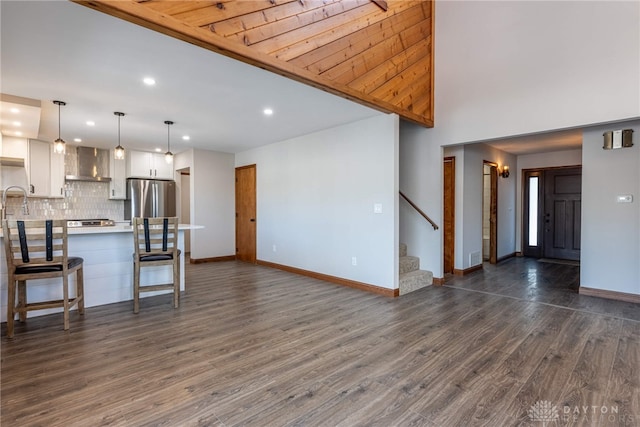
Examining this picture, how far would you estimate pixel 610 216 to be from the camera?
13.4 feet

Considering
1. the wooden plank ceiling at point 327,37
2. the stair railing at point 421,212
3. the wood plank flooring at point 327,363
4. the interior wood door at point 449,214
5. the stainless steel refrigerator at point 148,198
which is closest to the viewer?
the wood plank flooring at point 327,363

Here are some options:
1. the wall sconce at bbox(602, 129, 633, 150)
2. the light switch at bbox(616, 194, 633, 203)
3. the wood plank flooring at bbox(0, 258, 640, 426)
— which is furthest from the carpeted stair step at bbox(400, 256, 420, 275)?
the wall sconce at bbox(602, 129, 633, 150)

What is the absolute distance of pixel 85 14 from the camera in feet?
6.77

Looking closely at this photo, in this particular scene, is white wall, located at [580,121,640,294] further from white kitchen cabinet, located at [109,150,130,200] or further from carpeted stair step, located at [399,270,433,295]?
white kitchen cabinet, located at [109,150,130,200]

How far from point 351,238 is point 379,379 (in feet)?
8.60

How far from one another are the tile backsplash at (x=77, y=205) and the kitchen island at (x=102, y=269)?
327 cm

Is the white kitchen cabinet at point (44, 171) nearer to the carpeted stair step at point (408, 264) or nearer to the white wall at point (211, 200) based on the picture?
the white wall at point (211, 200)

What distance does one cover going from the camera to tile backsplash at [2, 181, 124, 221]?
19.0 ft

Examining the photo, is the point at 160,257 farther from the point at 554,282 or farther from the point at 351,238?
the point at 554,282

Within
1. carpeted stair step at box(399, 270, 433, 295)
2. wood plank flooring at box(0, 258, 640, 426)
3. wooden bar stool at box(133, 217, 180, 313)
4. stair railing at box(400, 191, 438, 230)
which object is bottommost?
wood plank flooring at box(0, 258, 640, 426)

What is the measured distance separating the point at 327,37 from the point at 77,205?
6.14 m

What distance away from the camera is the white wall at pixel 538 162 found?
6.71 meters

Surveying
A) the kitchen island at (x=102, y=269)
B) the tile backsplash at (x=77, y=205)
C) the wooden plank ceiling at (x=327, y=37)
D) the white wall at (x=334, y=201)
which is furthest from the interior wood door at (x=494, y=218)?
the tile backsplash at (x=77, y=205)

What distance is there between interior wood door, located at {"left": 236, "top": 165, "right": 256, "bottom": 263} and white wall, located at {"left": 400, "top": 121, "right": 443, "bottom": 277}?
10.2 feet
